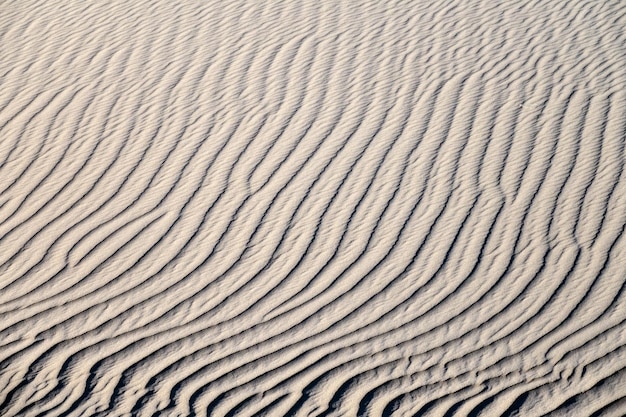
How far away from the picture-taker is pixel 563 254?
17.7ft

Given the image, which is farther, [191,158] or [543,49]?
[543,49]

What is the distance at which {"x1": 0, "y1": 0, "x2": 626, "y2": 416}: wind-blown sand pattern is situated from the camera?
180 inches

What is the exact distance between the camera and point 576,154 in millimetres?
6512

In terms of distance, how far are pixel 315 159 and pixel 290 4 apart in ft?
13.2

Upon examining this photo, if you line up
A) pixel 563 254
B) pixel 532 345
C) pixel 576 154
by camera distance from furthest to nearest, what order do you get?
pixel 576 154 → pixel 563 254 → pixel 532 345

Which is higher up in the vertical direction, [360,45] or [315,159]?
[360,45]

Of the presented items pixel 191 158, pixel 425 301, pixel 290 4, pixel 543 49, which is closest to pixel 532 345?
pixel 425 301

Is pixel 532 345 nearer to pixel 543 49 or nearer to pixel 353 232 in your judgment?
pixel 353 232

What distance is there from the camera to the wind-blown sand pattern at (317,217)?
4.58 m

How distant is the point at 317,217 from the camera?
5.95 m

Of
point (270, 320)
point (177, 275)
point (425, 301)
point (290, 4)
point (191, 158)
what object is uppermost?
point (290, 4)

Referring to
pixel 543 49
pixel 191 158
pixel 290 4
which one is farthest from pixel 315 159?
pixel 290 4

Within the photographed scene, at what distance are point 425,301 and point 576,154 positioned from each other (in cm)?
236

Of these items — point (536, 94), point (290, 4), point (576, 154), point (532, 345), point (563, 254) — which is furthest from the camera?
point (290, 4)
